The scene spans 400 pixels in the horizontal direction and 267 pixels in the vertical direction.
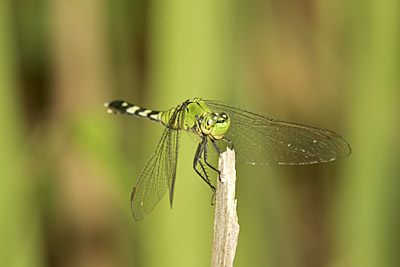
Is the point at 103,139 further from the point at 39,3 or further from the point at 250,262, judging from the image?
the point at 39,3

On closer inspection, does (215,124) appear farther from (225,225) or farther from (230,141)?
(225,225)

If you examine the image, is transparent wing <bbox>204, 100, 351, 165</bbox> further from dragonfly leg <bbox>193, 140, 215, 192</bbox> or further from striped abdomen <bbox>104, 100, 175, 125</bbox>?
striped abdomen <bbox>104, 100, 175, 125</bbox>

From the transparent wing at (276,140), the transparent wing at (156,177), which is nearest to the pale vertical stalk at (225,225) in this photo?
the transparent wing at (156,177)

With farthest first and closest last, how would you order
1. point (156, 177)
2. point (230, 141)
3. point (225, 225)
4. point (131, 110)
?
point (131, 110), point (230, 141), point (156, 177), point (225, 225)

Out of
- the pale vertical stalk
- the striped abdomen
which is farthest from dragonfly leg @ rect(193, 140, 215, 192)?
the pale vertical stalk

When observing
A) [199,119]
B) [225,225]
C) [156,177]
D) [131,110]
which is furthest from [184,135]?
[225,225]

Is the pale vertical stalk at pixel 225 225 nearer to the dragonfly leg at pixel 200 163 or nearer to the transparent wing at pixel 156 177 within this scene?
the transparent wing at pixel 156 177
